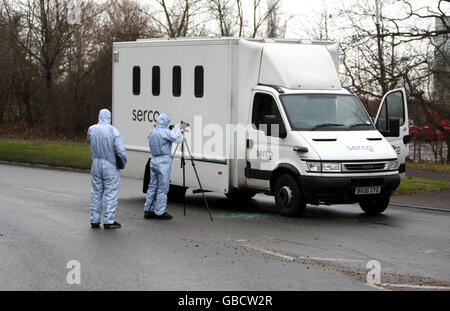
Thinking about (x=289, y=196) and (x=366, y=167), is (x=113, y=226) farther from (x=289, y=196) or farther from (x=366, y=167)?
(x=366, y=167)

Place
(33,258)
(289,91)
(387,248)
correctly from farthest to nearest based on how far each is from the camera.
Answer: (289,91)
(387,248)
(33,258)

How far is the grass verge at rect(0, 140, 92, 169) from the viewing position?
87.5 feet

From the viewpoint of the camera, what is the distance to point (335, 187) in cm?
1303

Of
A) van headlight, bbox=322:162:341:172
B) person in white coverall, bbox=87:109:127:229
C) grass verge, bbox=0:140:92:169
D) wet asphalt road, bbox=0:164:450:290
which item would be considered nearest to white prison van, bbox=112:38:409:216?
van headlight, bbox=322:162:341:172

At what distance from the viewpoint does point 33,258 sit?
9633 millimetres

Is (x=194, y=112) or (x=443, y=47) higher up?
(x=443, y=47)

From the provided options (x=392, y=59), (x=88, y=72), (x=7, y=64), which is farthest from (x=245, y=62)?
(x=7, y=64)

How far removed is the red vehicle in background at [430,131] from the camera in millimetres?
29367

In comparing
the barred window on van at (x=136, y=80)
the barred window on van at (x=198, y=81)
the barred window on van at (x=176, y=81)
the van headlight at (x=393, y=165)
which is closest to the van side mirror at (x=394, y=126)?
the van headlight at (x=393, y=165)

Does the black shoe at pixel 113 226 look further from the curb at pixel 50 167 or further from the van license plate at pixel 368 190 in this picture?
the curb at pixel 50 167

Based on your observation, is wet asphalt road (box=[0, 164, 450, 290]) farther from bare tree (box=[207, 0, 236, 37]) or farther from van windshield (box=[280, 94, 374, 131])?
bare tree (box=[207, 0, 236, 37])

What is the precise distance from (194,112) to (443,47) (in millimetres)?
16231
